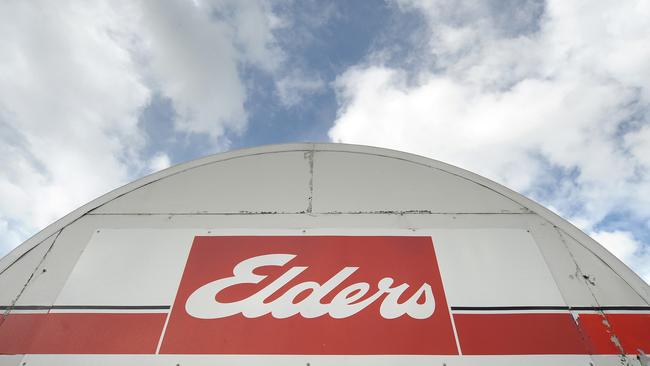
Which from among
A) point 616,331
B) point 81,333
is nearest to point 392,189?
point 616,331

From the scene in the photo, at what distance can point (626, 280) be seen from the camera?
201 cm

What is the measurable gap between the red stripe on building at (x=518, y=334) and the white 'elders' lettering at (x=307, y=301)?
23cm

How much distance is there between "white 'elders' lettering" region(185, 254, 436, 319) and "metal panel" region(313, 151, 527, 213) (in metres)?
0.57

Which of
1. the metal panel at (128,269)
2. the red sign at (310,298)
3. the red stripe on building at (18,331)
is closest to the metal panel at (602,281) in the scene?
the red sign at (310,298)

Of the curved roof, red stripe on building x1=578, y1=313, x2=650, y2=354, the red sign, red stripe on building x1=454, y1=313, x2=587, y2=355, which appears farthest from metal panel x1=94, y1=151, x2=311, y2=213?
red stripe on building x1=578, y1=313, x2=650, y2=354

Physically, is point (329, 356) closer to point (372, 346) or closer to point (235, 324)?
point (372, 346)

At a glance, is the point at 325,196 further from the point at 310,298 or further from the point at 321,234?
the point at 310,298

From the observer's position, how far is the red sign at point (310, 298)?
1792 mm

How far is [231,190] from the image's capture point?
8.16 ft

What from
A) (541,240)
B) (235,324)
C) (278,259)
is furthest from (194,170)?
(541,240)

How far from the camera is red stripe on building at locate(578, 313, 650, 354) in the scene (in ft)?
5.77

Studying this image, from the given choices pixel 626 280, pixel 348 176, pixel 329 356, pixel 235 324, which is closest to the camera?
pixel 329 356

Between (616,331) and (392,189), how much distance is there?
1519mm

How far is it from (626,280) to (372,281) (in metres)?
1.58
